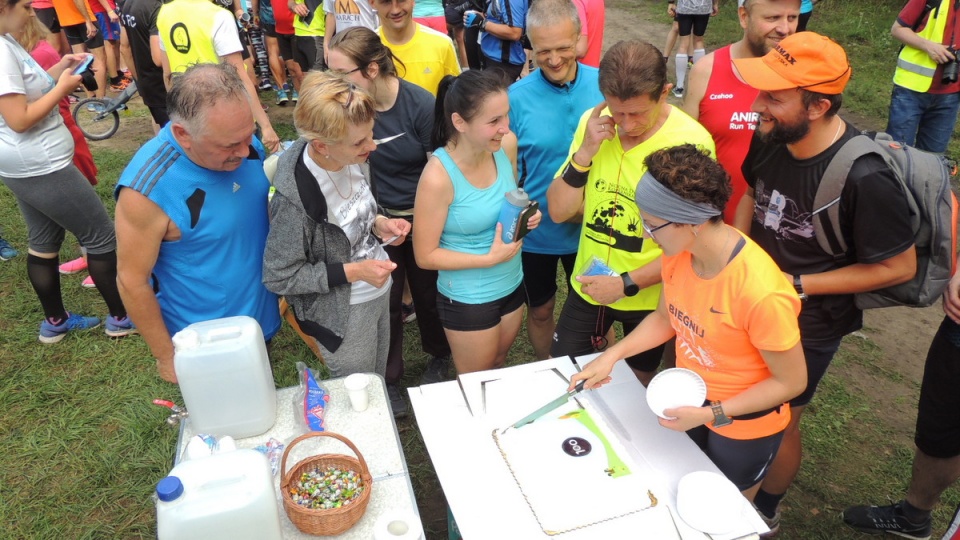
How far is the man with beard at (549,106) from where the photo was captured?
2801 millimetres

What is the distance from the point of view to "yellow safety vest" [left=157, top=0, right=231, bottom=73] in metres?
4.25

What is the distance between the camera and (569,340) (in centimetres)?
281

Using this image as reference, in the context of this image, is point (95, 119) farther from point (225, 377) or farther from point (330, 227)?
point (225, 377)

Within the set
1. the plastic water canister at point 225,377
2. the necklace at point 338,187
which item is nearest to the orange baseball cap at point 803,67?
the necklace at point 338,187

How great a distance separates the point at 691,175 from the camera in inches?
69.1

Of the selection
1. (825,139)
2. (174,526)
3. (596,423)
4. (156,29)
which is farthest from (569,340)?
(156,29)

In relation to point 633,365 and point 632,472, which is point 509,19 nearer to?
point 633,365

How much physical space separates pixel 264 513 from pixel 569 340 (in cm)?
162

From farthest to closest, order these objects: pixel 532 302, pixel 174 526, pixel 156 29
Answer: pixel 156 29 → pixel 532 302 → pixel 174 526

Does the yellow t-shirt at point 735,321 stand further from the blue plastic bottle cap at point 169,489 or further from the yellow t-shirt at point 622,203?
the blue plastic bottle cap at point 169,489

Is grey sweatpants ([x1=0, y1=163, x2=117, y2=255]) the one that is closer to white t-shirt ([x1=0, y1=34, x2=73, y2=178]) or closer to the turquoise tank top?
white t-shirt ([x1=0, y1=34, x2=73, y2=178])

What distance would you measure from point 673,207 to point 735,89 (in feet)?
4.45

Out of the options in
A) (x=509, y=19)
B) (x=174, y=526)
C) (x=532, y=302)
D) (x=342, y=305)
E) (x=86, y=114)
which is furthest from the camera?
(x=86, y=114)

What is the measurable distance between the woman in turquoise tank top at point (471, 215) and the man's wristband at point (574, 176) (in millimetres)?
200
